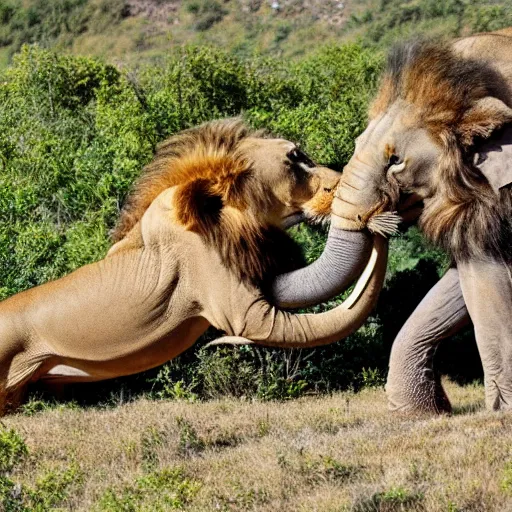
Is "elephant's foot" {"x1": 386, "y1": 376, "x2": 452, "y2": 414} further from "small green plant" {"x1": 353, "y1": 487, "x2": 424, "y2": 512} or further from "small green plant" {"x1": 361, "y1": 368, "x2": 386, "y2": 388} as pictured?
"small green plant" {"x1": 353, "y1": 487, "x2": 424, "y2": 512}

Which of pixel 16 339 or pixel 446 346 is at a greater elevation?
pixel 16 339

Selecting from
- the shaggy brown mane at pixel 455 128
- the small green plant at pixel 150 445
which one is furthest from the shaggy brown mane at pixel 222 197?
the small green plant at pixel 150 445

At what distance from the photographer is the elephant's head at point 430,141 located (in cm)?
720

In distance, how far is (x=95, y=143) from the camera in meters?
11.2

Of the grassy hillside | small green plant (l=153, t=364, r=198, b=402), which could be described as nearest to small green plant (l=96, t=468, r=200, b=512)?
small green plant (l=153, t=364, r=198, b=402)

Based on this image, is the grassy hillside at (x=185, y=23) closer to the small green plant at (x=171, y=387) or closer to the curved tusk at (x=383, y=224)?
the small green plant at (x=171, y=387)

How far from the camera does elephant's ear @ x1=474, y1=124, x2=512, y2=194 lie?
723 centimetres

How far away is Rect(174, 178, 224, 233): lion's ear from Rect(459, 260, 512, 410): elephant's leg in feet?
4.85

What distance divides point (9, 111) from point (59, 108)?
0.52 m

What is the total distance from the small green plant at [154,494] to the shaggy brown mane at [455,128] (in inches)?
84.2

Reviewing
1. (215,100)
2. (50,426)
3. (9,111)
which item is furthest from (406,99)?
(9,111)

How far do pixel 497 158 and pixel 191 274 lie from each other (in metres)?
1.74

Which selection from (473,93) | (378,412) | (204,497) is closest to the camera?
(204,497)

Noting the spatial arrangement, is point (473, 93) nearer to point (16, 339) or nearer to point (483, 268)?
point (483, 268)
